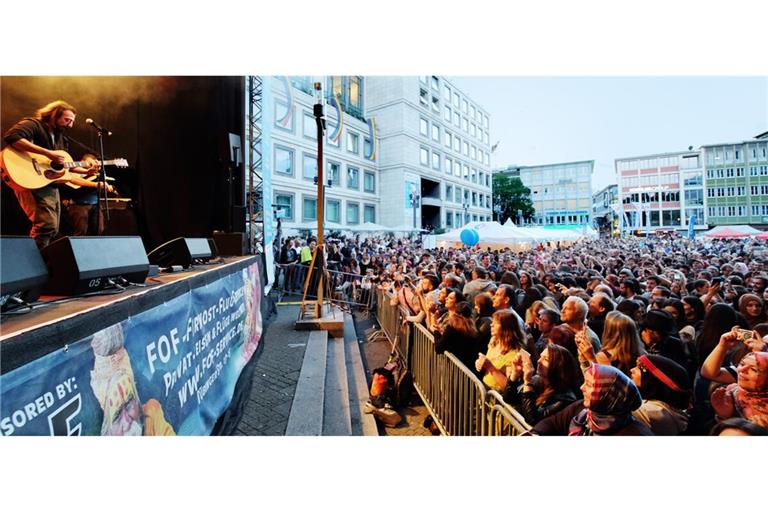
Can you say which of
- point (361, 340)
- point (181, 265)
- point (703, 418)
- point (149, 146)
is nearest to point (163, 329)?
point (181, 265)

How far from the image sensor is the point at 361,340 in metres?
6.48

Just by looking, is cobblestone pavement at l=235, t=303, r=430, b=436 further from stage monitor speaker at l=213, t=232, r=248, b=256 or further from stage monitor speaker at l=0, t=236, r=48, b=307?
stage monitor speaker at l=0, t=236, r=48, b=307

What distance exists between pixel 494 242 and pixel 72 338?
15.9 metres

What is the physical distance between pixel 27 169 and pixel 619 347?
585 centimetres

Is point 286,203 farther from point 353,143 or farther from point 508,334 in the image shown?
point 508,334

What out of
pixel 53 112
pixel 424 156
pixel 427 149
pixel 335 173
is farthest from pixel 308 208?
pixel 53 112

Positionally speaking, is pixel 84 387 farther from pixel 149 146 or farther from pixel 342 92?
pixel 342 92

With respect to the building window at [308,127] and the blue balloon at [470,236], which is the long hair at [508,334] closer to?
the blue balloon at [470,236]

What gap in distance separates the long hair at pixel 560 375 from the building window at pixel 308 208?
78.3 feet

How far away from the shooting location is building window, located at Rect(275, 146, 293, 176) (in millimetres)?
22750

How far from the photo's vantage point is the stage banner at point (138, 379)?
4.30 ft

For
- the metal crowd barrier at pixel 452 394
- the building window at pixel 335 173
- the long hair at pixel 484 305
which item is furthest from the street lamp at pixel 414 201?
the long hair at pixel 484 305

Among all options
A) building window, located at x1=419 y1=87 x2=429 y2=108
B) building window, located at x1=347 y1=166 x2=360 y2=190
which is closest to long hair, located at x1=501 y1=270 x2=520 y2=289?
building window, located at x1=347 y1=166 x2=360 y2=190

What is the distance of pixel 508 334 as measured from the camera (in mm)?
2973
